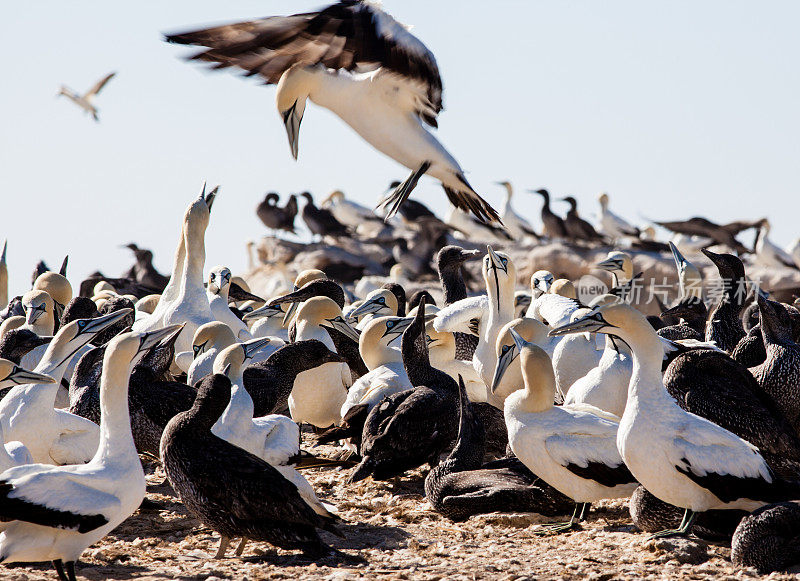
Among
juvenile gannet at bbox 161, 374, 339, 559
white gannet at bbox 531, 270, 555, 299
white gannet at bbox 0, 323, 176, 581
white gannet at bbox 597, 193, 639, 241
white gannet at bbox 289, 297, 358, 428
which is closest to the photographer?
white gannet at bbox 0, 323, 176, 581

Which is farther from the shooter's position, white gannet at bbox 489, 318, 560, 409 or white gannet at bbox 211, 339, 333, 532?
white gannet at bbox 489, 318, 560, 409

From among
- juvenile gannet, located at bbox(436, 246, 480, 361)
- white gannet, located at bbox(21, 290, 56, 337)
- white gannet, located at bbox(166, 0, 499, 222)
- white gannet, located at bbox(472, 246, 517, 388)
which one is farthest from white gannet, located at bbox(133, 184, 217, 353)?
juvenile gannet, located at bbox(436, 246, 480, 361)

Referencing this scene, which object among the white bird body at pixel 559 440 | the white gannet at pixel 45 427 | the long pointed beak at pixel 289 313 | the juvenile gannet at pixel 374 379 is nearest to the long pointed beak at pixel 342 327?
the juvenile gannet at pixel 374 379

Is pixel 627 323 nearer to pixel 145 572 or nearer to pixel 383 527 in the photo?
pixel 383 527

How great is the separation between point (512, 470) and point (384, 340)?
2.15m

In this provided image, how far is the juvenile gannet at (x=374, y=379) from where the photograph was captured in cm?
748

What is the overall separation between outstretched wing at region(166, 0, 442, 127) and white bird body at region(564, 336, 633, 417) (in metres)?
2.42

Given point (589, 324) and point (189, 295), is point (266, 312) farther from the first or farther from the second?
point (589, 324)

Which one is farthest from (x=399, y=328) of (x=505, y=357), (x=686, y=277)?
(x=686, y=277)

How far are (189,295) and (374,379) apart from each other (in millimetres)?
2533

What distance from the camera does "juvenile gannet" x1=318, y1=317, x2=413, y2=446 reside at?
7477 millimetres

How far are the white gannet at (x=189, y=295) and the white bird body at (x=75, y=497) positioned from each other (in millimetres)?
3834

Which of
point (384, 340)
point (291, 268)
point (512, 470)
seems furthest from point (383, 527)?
point (291, 268)

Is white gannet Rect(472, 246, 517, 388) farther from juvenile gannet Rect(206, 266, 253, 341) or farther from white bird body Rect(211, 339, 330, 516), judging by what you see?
white bird body Rect(211, 339, 330, 516)
